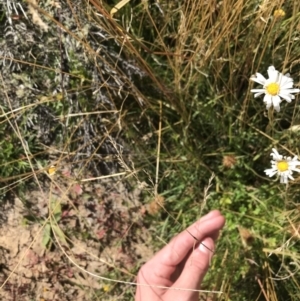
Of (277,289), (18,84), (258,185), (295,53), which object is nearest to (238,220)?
(258,185)

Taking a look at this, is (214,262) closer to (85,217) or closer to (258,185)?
(258,185)

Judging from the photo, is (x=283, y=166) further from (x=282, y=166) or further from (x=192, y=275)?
(x=192, y=275)

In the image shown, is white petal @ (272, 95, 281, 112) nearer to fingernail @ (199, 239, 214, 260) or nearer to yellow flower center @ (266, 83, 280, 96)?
yellow flower center @ (266, 83, 280, 96)

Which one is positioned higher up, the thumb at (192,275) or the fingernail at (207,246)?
the fingernail at (207,246)

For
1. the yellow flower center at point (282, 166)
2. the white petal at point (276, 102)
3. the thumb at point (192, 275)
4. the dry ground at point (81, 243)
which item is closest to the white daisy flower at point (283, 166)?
the yellow flower center at point (282, 166)

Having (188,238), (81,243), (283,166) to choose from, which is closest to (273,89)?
(283,166)

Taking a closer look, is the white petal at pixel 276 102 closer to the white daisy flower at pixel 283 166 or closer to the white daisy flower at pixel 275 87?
the white daisy flower at pixel 275 87

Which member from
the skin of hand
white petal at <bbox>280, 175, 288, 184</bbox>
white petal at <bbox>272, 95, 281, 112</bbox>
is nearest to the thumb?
the skin of hand
